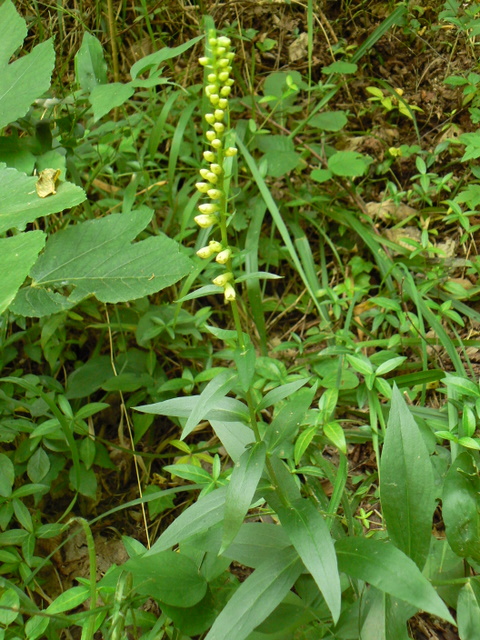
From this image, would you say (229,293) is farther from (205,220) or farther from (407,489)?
(407,489)

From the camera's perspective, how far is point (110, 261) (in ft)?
5.02

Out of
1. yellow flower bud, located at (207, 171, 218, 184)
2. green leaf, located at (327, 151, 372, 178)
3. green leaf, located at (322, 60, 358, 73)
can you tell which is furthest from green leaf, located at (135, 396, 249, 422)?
green leaf, located at (322, 60, 358, 73)

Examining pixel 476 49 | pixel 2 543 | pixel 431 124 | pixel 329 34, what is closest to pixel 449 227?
pixel 431 124

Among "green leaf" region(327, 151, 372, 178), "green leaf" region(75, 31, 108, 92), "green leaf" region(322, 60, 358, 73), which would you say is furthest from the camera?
"green leaf" region(322, 60, 358, 73)

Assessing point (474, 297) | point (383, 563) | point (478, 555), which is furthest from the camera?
point (474, 297)

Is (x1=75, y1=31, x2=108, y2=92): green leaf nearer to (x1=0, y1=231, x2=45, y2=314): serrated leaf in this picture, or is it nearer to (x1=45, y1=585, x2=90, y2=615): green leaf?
(x1=0, y1=231, x2=45, y2=314): serrated leaf

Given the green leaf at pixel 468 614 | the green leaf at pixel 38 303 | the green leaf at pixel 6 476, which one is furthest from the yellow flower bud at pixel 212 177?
the green leaf at pixel 6 476

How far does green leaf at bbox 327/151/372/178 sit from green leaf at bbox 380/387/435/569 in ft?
5.07

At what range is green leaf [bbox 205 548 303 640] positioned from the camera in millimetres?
1083

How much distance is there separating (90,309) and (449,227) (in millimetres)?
1640

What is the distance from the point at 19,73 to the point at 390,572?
1.56 meters

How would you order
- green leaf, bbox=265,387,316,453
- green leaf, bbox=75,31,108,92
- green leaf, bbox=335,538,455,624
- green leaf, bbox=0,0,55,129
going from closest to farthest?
green leaf, bbox=335,538,455,624 → green leaf, bbox=265,387,316,453 → green leaf, bbox=0,0,55,129 → green leaf, bbox=75,31,108,92

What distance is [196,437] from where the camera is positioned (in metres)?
2.17

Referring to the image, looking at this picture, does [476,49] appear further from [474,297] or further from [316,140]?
[474,297]
